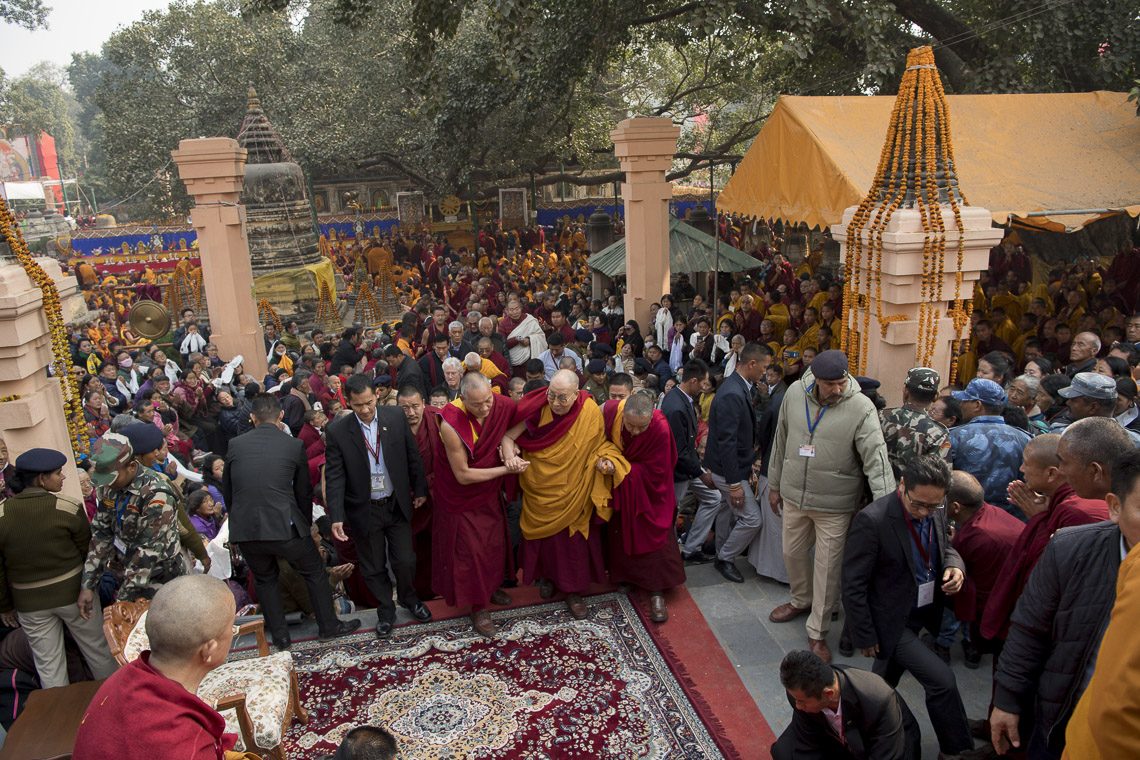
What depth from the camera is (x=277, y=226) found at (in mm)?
18750

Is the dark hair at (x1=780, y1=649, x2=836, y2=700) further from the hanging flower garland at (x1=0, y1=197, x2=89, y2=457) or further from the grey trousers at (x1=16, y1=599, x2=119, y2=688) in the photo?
the hanging flower garland at (x1=0, y1=197, x2=89, y2=457)

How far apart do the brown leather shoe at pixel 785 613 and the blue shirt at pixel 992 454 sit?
4.16ft

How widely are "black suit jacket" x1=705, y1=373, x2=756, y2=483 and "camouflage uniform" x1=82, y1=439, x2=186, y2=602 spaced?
10.7ft

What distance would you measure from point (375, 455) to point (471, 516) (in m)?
0.69

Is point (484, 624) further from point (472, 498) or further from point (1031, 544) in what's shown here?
point (1031, 544)

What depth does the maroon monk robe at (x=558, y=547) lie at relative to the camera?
Result: 500 cm

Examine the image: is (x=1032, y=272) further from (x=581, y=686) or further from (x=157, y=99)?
(x=157, y=99)

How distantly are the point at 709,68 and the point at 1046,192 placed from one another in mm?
15331

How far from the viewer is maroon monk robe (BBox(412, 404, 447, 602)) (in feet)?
17.4

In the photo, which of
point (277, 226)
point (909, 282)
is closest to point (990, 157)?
point (909, 282)

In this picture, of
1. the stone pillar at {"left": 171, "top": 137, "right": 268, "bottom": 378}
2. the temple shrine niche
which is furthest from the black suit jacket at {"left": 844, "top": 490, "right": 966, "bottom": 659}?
the temple shrine niche

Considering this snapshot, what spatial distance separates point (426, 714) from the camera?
4.37 m

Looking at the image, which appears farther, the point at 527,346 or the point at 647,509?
the point at 527,346

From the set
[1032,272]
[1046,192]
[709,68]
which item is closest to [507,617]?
[1046,192]
